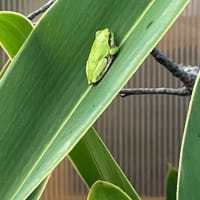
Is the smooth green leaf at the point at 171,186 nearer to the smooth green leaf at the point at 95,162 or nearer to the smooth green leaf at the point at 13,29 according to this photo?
the smooth green leaf at the point at 95,162

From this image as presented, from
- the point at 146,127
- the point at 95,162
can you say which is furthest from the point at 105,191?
the point at 146,127

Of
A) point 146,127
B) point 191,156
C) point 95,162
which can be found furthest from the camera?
point 146,127

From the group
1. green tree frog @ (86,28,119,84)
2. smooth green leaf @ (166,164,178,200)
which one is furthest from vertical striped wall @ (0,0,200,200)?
green tree frog @ (86,28,119,84)

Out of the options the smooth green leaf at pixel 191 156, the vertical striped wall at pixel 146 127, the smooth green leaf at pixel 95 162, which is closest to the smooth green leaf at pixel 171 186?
the smooth green leaf at pixel 95 162

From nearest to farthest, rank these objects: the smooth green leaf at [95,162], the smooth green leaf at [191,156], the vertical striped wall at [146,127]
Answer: the smooth green leaf at [191,156] < the smooth green leaf at [95,162] < the vertical striped wall at [146,127]

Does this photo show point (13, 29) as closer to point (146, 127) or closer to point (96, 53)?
point (96, 53)

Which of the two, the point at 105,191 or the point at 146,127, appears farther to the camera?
the point at 146,127


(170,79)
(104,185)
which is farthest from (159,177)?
(104,185)

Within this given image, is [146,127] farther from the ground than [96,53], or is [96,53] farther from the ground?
Answer: [96,53]
